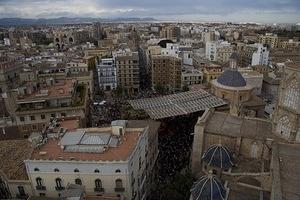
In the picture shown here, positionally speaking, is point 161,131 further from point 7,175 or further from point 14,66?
point 14,66

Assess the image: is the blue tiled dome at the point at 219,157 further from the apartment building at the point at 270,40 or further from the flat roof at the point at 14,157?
the apartment building at the point at 270,40

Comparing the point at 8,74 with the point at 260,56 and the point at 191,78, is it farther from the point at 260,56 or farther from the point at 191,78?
the point at 260,56

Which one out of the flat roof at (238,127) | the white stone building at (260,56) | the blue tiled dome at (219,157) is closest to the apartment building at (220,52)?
the white stone building at (260,56)

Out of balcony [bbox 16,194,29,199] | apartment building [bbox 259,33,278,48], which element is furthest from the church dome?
apartment building [bbox 259,33,278,48]

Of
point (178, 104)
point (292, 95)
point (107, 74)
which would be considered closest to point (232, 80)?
point (178, 104)

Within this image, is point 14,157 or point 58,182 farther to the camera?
point 14,157

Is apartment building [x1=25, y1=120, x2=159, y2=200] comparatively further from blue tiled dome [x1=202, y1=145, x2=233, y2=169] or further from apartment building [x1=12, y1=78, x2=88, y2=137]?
apartment building [x1=12, y1=78, x2=88, y2=137]
